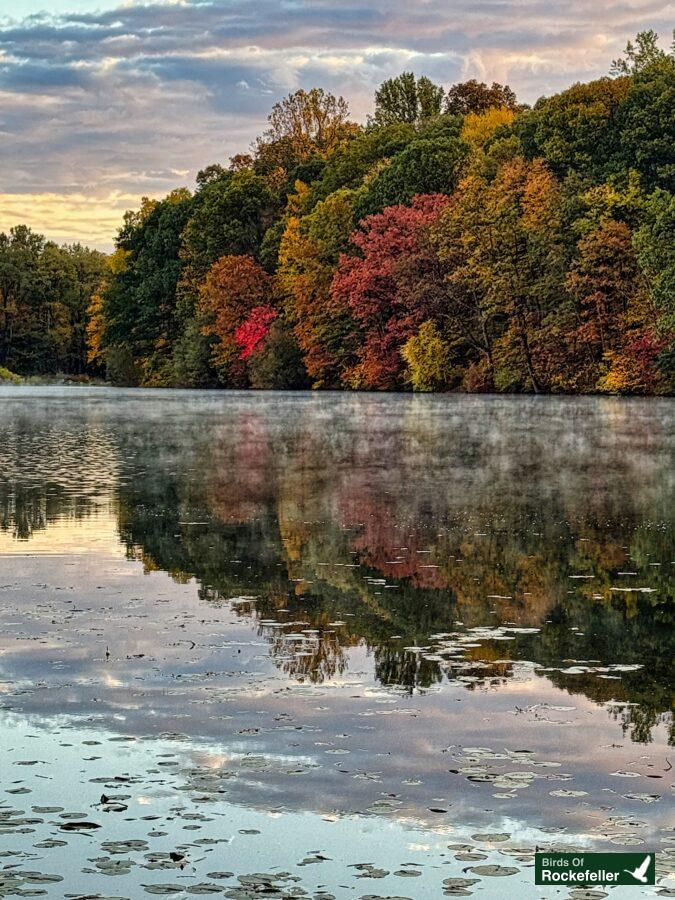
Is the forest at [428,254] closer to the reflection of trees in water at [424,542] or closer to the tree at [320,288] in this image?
the tree at [320,288]

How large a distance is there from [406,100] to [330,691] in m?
121

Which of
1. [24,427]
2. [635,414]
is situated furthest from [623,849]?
[635,414]

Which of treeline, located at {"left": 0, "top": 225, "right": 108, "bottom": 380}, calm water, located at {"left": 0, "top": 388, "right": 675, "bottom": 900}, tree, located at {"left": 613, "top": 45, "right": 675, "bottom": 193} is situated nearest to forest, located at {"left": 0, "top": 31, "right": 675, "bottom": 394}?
tree, located at {"left": 613, "top": 45, "right": 675, "bottom": 193}

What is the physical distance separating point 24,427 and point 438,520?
26.0 m

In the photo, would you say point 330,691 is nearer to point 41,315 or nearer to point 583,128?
point 583,128

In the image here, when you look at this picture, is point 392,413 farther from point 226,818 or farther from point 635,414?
point 226,818

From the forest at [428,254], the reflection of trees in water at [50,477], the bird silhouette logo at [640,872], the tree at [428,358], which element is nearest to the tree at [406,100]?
the forest at [428,254]

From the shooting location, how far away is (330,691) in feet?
25.2

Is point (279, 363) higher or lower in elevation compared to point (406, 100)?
lower

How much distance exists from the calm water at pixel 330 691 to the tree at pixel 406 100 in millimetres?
108757

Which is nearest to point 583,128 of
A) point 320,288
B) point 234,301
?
point 320,288

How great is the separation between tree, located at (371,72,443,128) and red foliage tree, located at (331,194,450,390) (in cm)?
4034

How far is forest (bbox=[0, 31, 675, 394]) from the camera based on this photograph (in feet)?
221

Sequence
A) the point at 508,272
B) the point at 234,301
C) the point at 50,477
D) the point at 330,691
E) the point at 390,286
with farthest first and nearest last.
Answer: the point at 234,301
the point at 390,286
the point at 508,272
the point at 50,477
the point at 330,691
